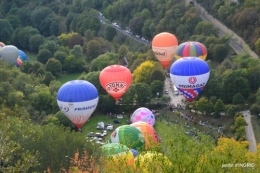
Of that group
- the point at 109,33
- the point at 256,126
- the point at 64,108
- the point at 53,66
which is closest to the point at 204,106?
the point at 256,126

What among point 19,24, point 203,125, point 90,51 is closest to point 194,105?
point 203,125

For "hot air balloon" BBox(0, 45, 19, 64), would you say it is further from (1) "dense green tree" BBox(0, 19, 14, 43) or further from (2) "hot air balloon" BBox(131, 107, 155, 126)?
(2) "hot air balloon" BBox(131, 107, 155, 126)

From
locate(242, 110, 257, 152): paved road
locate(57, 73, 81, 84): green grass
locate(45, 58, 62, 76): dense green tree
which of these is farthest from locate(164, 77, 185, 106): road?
locate(45, 58, 62, 76): dense green tree

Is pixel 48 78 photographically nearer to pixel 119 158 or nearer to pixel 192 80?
pixel 192 80

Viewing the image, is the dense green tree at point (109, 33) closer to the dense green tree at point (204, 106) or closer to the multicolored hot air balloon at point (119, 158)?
the dense green tree at point (204, 106)

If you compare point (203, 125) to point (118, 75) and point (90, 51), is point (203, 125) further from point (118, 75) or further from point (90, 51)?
point (90, 51)

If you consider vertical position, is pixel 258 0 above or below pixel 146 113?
above

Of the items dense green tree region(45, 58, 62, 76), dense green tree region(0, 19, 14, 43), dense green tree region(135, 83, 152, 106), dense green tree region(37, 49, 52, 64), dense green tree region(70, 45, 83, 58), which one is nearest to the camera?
dense green tree region(135, 83, 152, 106)
